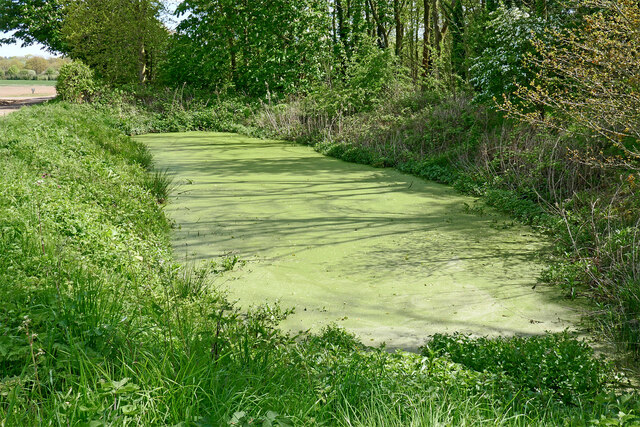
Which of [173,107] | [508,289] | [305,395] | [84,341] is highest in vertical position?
[173,107]

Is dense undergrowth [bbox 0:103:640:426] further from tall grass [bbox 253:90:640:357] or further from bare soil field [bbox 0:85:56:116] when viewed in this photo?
bare soil field [bbox 0:85:56:116]

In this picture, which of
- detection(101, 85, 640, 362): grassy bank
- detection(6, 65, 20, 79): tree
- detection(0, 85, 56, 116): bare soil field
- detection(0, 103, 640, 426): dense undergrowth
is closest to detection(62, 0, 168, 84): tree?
detection(101, 85, 640, 362): grassy bank

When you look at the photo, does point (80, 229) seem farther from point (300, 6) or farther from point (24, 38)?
Result: point (24, 38)

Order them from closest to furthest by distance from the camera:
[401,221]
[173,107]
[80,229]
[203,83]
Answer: [80,229], [401,221], [173,107], [203,83]

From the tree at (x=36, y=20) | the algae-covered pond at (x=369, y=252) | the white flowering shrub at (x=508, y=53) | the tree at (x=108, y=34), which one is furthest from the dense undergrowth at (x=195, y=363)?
the tree at (x=36, y=20)

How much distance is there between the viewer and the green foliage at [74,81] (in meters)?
18.6

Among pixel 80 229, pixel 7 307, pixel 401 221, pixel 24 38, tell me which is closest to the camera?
pixel 7 307

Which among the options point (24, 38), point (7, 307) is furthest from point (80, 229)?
point (24, 38)

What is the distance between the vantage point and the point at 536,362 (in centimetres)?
343

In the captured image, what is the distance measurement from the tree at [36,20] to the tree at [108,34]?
3.99 metres

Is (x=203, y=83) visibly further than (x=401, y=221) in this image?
Yes

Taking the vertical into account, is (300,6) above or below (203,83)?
above

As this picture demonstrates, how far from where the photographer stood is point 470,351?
3652 millimetres

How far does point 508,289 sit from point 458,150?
5212mm
